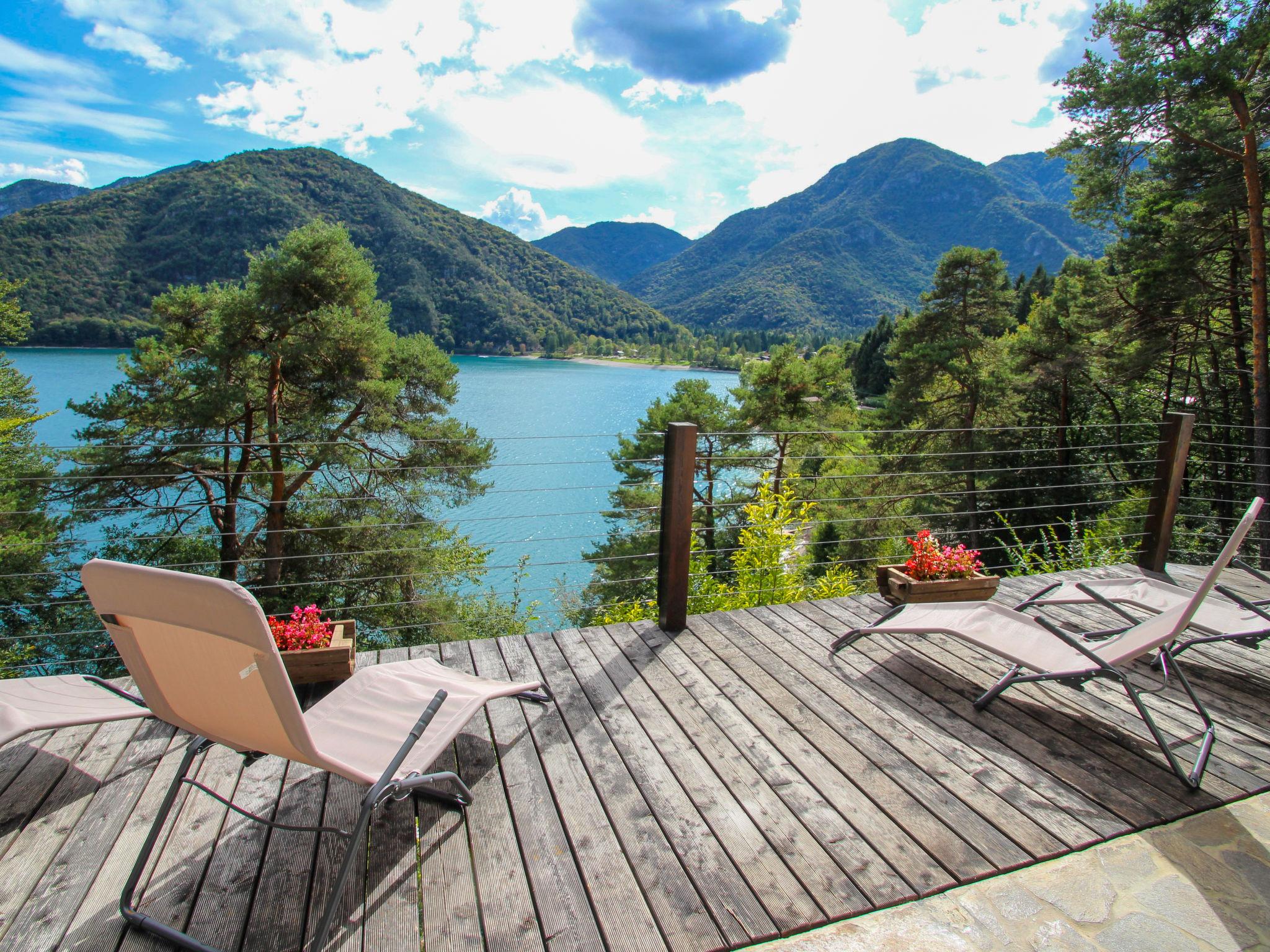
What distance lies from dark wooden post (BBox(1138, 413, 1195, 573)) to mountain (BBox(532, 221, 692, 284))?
545 ft

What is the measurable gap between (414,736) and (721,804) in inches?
33.1

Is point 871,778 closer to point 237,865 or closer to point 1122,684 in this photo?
point 1122,684

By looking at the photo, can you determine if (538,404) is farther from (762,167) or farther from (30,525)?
(30,525)

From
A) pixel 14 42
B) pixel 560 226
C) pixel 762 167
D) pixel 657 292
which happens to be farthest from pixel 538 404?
pixel 560 226

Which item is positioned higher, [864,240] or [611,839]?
[864,240]

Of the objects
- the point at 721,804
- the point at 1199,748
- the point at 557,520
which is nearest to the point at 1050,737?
the point at 1199,748

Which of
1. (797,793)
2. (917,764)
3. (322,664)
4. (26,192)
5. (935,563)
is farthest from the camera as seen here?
(26,192)

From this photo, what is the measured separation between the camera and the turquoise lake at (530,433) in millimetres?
20734

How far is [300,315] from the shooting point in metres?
11.5

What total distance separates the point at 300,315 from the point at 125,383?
3.67 meters

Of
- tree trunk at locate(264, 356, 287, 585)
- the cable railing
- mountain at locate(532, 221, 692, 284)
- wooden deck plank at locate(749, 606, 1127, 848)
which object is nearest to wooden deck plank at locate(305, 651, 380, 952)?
the cable railing

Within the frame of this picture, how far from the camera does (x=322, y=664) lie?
7.99 ft

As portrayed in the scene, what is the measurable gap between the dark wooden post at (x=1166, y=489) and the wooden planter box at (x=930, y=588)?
43.4 inches

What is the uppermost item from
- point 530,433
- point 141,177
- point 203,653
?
point 141,177
